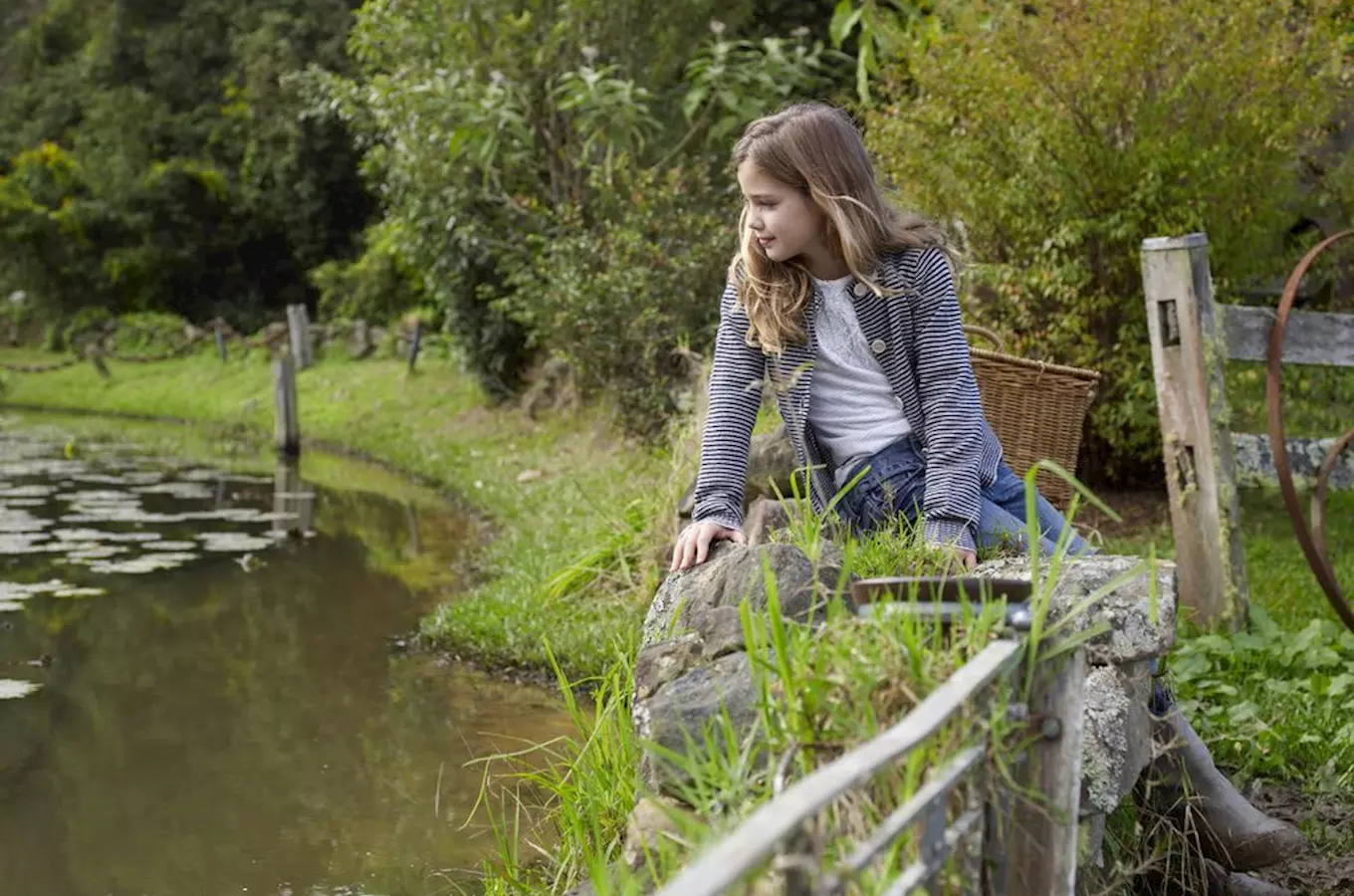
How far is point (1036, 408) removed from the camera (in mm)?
4895

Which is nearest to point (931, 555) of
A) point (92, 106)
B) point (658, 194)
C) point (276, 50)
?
point (658, 194)

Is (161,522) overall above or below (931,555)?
below

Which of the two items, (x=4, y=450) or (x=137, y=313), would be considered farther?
(x=137, y=313)

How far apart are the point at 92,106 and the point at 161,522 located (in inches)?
759

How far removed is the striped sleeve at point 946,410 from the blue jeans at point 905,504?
78 millimetres

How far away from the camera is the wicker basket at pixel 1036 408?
15.8 feet

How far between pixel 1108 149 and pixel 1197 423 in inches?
79.6

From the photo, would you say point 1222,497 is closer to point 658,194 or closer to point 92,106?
point 658,194

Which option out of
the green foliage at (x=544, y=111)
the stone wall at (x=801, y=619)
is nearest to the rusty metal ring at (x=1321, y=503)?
the stone wall at (x=801, y=619)

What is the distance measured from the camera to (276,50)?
2467 cm

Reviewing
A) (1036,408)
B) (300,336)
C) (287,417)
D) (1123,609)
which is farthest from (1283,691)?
(300,336)

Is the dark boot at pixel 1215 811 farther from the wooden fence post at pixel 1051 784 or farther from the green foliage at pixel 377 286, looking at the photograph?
the green foliage at pixel 377 286

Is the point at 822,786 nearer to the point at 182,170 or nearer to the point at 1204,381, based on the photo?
the point at 1204,381

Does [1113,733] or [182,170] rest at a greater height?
[182,170]
